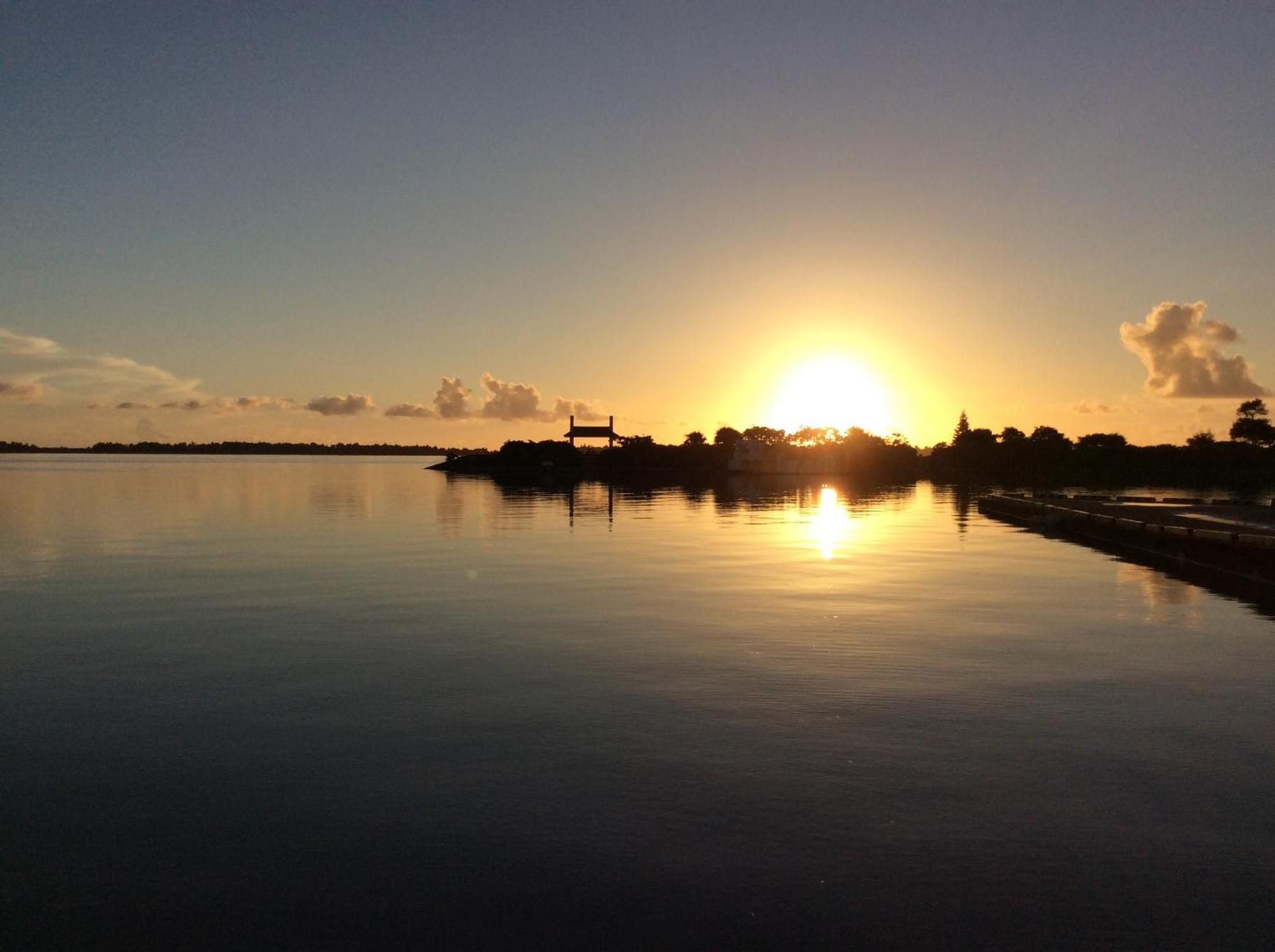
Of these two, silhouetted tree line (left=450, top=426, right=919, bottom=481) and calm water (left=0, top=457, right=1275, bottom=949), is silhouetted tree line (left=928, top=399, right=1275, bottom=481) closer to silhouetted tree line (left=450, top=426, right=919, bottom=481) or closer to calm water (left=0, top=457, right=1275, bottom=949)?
silhouetted tree line (left=450, top=426, right=919, bottom=481)

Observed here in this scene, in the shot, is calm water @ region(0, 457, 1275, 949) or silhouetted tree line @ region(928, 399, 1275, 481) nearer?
calm water @ region(0, 457, 1275, 949)

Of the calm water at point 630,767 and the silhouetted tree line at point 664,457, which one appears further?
the silhouetted tree line at point 664,457

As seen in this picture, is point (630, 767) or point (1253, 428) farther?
point (1253, 428)

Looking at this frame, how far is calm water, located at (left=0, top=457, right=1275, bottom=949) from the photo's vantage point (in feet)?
22.0

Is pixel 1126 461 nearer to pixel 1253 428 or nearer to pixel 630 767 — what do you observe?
pixel 1253 428

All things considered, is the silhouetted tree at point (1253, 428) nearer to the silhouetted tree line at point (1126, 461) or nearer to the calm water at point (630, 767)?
the silhouetted tree line at point (1126, 461)

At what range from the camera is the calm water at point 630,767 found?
6.69 metres

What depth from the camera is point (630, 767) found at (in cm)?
962

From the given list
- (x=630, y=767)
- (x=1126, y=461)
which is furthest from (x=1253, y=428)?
(x=630, y=767)

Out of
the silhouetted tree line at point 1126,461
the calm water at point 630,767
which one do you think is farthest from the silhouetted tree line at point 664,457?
the calm water at point 630,767

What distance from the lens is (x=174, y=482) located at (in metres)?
97.3

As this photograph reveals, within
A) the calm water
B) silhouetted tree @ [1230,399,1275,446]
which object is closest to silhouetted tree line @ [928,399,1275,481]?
silhouetted tree @ [1230,399,1275,446]

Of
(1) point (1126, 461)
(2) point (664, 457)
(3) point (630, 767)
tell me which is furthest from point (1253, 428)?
(3) point (630, 767)

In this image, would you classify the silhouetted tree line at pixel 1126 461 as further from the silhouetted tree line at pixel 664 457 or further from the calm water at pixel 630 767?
the calm water at pixel 630 767
